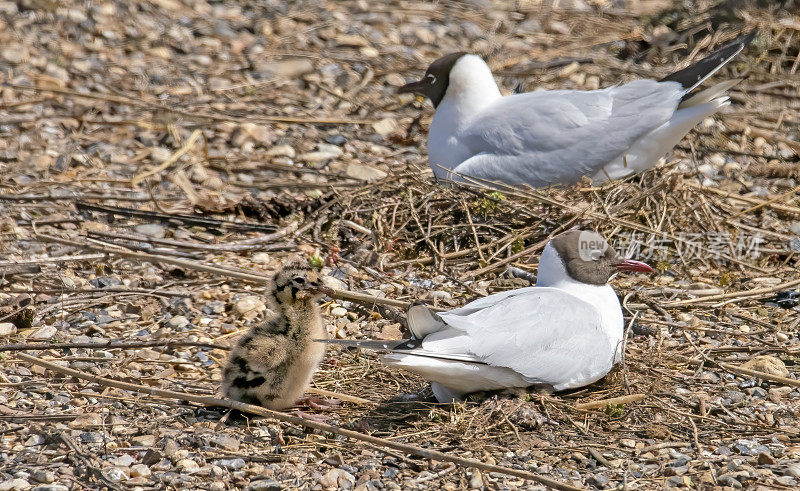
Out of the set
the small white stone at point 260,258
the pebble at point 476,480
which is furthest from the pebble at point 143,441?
the small white stone at point 260,258

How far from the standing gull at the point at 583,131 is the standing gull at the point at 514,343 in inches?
80.8

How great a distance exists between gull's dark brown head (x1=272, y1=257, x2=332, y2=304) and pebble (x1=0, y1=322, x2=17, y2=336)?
1650 millimetres

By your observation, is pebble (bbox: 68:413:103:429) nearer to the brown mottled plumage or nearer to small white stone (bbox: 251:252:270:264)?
the brown mottled plumage

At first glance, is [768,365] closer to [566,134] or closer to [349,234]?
[566,134]

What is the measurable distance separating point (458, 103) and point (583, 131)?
1079 millimetres

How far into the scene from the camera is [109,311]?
5.99 m

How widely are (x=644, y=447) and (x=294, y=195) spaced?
4.01m

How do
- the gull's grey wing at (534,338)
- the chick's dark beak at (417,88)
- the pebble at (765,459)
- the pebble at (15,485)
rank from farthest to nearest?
the chick's dark beak at (417,88) < the gull's grey wing at (534,338) < the pebble at (765,459) < the pebble at (15,485)

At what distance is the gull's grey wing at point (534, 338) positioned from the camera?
4.64 metres

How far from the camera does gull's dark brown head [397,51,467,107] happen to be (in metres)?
8.02

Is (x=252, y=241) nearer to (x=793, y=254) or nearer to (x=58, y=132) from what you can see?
(x=58, y=132)

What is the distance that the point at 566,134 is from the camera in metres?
7.16

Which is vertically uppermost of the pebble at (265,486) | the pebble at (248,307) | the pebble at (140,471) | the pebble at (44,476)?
the pebble at (44,476)

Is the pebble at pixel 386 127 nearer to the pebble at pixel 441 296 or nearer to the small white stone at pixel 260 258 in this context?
the small white stone at pixel 260 258
